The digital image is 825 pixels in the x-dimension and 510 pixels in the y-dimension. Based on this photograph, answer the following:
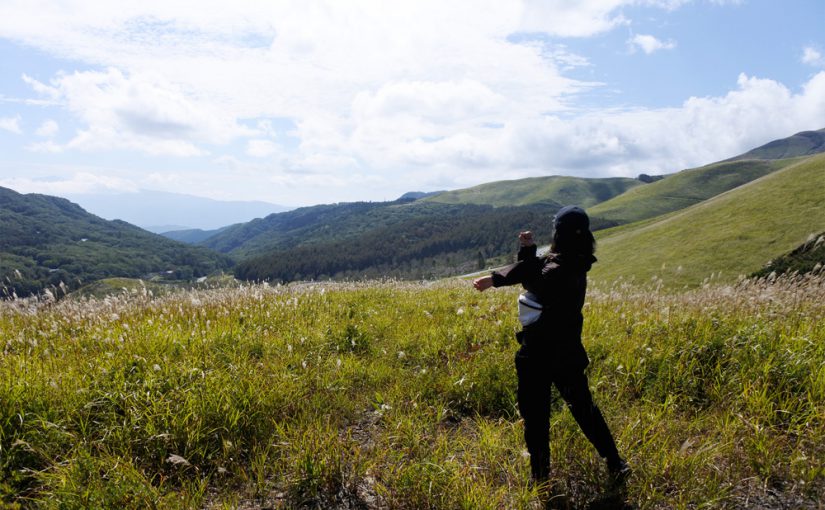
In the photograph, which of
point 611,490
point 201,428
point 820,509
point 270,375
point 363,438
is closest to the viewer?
point 820,509

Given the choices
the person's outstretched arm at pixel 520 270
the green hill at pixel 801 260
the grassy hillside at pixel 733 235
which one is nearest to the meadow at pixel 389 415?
the person's outstretched arm at pixel 520 270

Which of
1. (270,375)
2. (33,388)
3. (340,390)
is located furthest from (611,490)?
(33,388)

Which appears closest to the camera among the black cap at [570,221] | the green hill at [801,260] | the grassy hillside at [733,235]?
the black cap at [570,221]

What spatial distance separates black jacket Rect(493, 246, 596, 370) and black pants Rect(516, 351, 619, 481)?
103 mm

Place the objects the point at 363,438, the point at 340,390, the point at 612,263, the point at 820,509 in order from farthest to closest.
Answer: the point at 612,263, the point at 340,390, the point at 363,438, the point at 820,509

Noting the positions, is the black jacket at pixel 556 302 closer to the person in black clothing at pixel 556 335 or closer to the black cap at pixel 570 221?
the person in black clothing at pixel 556 335

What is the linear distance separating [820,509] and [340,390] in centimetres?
518

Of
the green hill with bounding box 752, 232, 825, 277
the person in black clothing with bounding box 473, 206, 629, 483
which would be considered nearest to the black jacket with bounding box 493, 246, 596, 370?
the person in black clothing with bounding box 473, 206, 629, 483

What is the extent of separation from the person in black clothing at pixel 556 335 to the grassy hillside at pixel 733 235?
43.6 metres

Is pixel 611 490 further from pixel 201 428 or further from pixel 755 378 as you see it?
pixel 201 428

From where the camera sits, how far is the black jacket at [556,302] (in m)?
4.07

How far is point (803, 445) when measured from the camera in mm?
4688

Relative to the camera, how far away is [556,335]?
411 cm

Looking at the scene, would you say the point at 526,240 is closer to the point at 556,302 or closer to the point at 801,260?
the point at 556,302
